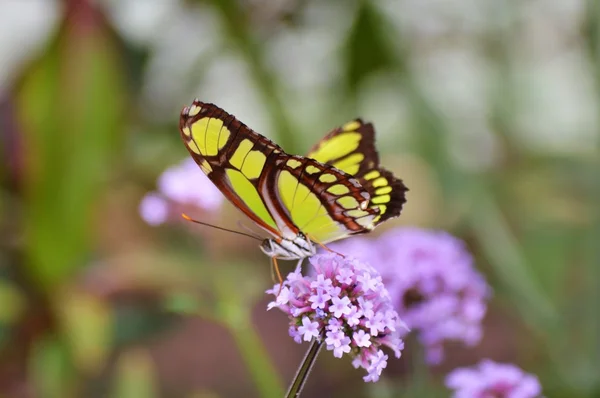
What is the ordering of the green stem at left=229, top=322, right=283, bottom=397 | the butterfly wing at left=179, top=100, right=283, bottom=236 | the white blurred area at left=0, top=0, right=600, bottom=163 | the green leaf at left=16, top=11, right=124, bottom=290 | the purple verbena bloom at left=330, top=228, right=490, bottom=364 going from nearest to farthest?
the butterfly wing at left=179, top=100, right=283, bottom=236 < the purple verbena bloom at left=330, top=228, right=490, bottom=364 < the green stem at left=229, top=322, right=283, bottom=397 < the green leaf at left=16, top=11, right=124, bottom=290 < the white blurred area at left=0, top=0, right=600, bottom=163

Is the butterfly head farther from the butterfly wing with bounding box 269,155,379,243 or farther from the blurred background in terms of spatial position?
the blurred background

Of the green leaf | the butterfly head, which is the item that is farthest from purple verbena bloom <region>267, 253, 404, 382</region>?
the green leaf

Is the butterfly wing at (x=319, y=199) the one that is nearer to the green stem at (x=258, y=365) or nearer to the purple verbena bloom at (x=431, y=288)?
the purple verbena bloom at (x=431, y=288)

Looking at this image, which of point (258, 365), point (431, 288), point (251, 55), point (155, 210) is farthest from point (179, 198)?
point (251, 55)

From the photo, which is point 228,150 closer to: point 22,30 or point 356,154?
point 356,154

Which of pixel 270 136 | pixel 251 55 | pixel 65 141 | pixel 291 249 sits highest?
pixel 270 136
